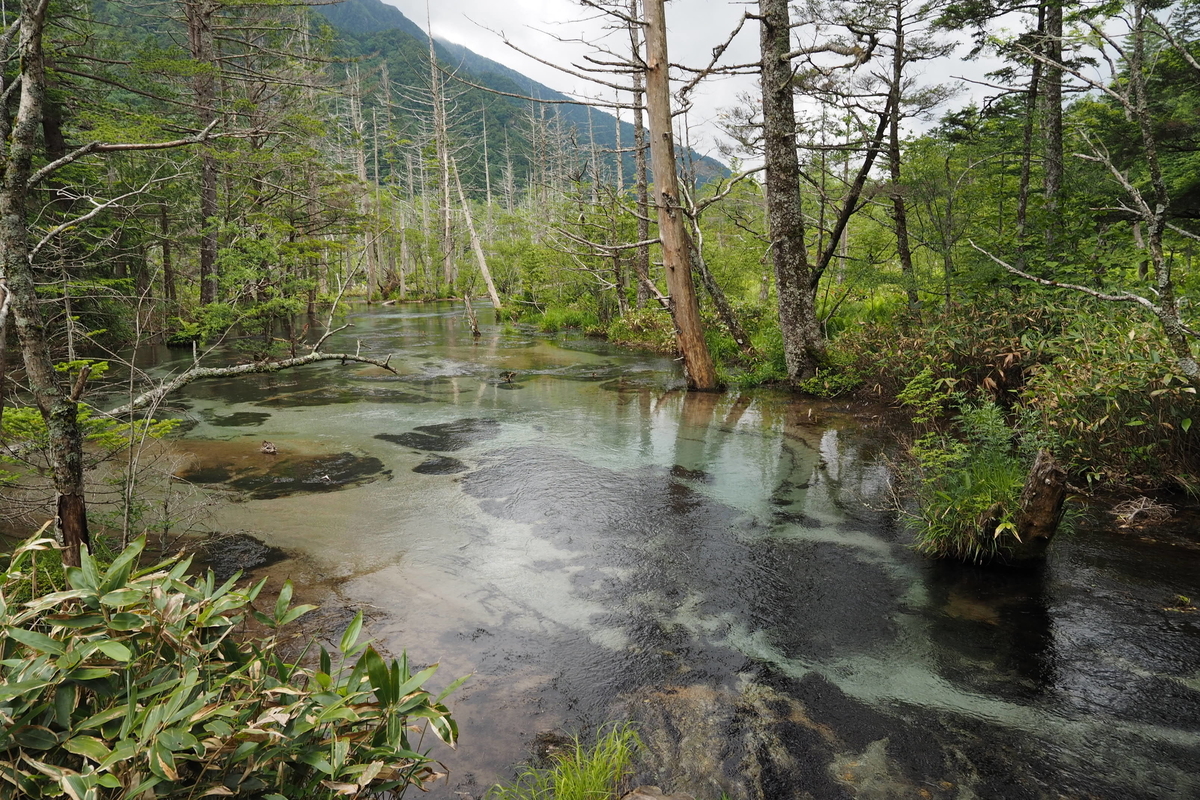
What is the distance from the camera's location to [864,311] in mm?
12500

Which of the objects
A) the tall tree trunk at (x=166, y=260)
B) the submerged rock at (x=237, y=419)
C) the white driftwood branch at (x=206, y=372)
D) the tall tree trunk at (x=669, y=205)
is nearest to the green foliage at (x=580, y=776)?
the white driftwood branch at (x=206, y=372)

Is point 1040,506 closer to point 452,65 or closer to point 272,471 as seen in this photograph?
point 272,471

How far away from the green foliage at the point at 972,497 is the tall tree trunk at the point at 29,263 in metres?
4.74

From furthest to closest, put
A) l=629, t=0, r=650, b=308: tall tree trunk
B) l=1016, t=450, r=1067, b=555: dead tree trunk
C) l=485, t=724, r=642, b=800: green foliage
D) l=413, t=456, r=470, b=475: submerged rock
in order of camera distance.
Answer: l=629, t=0, r=650, b=308: tall tree trunk → l=413, t=456, r=470, b=475: submerged rock → l=1016, t=450, r=1067, b=555: dead tree trunk → l=485, t=724, r=642, b=800: green foliage

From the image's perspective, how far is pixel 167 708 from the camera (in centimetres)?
154

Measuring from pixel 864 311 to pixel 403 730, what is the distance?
12.3 m

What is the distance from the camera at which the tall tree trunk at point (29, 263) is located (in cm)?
254

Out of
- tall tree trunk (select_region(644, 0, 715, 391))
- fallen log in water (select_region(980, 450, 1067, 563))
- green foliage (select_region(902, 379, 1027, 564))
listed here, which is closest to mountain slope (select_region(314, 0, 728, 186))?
tall tree trunk (select_region(644, 0, 715, 391))

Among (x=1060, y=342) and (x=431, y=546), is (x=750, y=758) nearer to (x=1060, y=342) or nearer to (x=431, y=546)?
(x=431, y=546)

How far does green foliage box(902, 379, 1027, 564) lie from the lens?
13.6 feet

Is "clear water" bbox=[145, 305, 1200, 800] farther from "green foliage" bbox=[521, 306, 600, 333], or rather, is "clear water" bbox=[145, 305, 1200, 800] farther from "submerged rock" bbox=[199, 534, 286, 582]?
"green foliage" bbox=[521, 306, 600, 333]

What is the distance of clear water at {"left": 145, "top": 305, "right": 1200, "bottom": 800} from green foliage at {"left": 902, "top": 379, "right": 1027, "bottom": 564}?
16 cm

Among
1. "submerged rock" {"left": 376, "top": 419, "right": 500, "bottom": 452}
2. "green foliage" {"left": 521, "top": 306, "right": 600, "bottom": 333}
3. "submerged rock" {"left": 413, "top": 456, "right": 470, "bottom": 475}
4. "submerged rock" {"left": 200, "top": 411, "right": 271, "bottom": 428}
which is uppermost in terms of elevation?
"green foliage" {"left": 521, "top": 306, "right": 600, "bottom": 333}

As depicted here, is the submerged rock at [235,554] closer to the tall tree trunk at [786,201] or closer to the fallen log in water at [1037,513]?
the fallen log in water at [1037,513]
